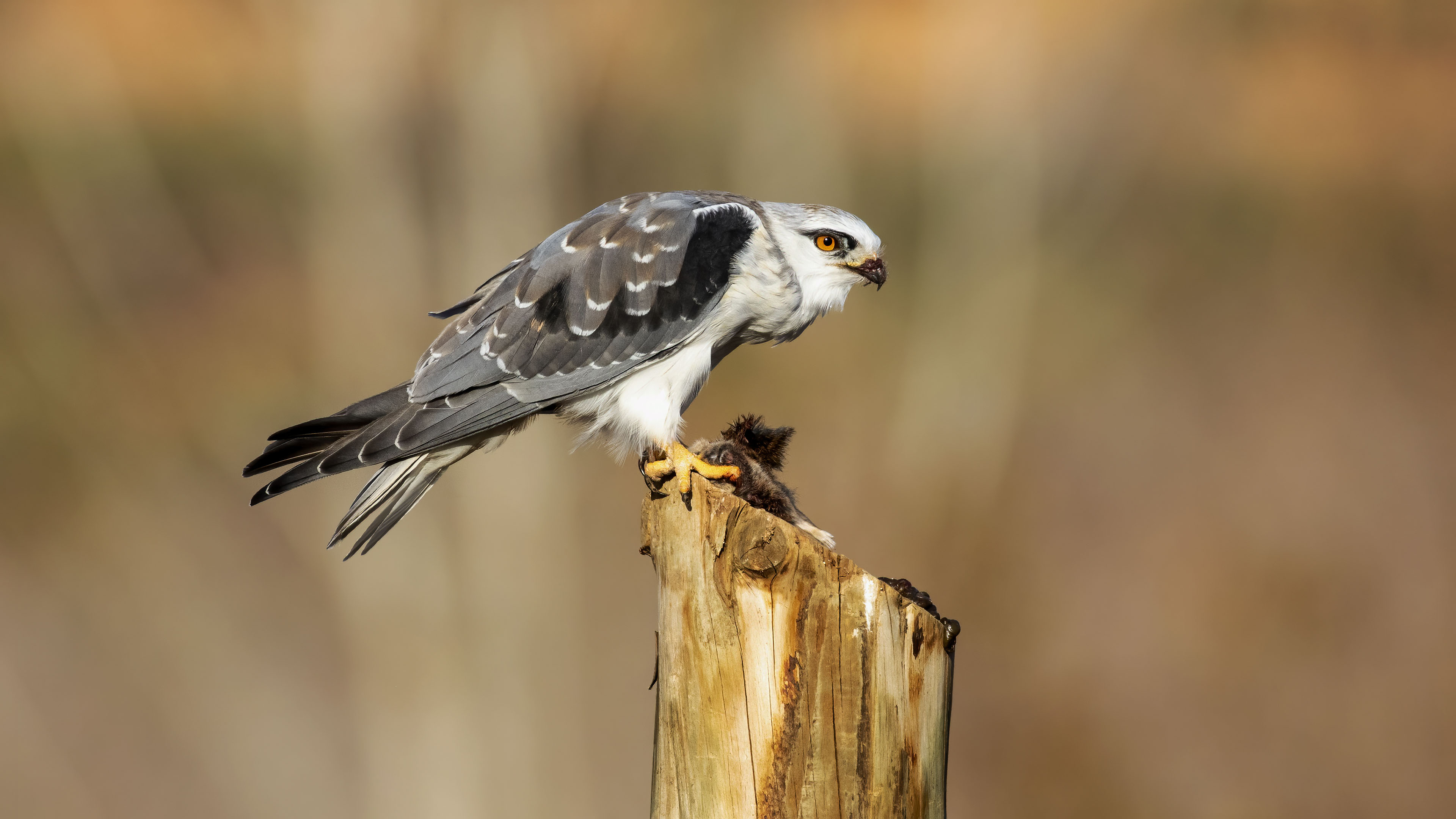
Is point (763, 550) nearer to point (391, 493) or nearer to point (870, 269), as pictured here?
point (870, 269)

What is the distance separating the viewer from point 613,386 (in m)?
2.80

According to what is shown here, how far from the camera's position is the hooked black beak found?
282 centimetres

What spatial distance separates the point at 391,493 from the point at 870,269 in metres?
1.72

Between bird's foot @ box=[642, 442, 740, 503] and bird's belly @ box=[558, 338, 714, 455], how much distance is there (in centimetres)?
17

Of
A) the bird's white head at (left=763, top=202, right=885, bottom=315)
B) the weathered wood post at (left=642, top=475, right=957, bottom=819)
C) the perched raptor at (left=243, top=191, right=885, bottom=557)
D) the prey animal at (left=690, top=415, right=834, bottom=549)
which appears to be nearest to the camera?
the weathered wood post at (left=642, top=475, right=957, bottom=819)

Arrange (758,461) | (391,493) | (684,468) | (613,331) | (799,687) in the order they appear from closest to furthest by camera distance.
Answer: (799,687) < (684,468) < (758,461) < (613,331) < (391,493)

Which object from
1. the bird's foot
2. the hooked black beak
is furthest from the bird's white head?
the bird's foot

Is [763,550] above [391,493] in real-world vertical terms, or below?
above

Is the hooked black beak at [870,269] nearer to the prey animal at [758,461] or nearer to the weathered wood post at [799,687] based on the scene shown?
the prey animal at [758,461]

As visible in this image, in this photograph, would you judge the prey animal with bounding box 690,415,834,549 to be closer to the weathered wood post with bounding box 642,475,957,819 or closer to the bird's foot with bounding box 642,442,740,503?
the bird's foot with bounding box 642,442,740,503

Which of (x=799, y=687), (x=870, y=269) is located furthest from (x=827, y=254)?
(x=799, y=687)

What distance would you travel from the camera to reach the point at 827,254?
2820 mm

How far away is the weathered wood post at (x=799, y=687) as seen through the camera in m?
1.79

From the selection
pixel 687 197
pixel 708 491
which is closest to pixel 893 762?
pixel 708 491
